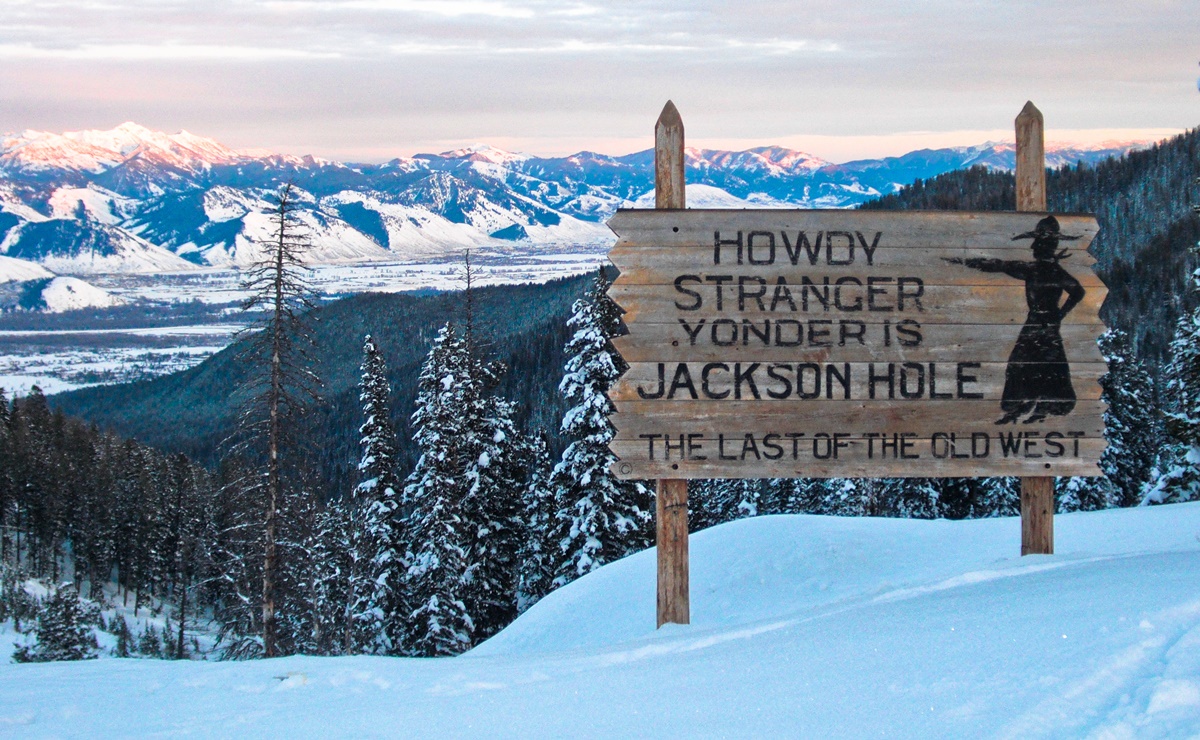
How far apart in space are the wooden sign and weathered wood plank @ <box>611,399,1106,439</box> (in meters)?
0.01

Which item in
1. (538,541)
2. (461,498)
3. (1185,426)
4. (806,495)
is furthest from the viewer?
(806,495)

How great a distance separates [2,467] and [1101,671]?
81985 millimetres

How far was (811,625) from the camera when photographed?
633 centimetres

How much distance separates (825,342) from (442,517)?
19850 millimetres

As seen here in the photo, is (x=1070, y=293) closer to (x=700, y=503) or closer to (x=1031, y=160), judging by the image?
(x=1031, y=160)

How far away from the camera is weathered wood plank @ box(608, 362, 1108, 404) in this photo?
7605mm

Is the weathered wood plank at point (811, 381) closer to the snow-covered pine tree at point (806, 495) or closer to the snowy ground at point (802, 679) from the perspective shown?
the snowy ground at point (802, 679)

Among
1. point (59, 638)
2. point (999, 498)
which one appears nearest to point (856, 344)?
point (999, 498)

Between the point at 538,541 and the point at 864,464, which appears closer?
the point at 864,464

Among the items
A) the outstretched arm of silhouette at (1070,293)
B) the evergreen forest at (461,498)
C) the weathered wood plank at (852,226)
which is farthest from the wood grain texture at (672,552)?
the evergreen forest at (461,498)

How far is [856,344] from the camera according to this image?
7.71 m

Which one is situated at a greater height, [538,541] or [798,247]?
[798,247]

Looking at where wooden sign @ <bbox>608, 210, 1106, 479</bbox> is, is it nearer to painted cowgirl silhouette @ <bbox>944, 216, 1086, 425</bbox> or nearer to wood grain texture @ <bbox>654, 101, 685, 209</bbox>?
painted cowgirl silhouette @ <bbox>944, 216, 1086, 425</bbox>

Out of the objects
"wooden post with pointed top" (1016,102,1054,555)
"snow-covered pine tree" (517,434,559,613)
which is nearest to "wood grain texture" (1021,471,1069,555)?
"wooden post with pointed top" (1016,102,1054,555)
